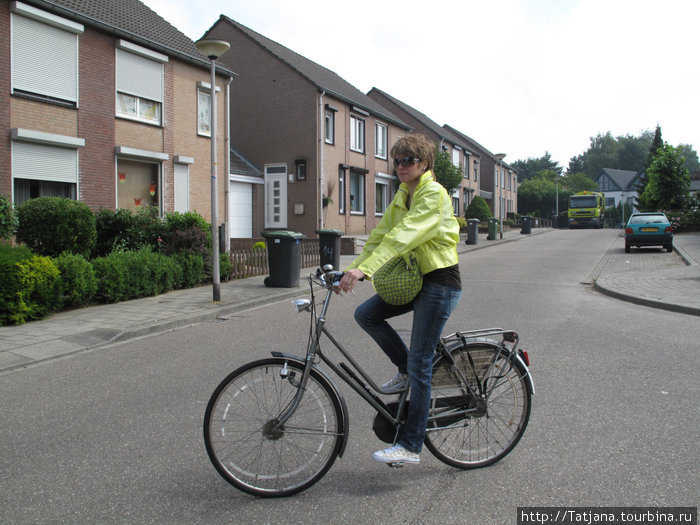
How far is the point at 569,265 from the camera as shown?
16375 millimetres

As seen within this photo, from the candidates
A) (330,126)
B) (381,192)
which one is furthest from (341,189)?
(381,192)

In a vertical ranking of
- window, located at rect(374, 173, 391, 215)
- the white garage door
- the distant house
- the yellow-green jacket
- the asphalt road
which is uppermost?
the distant house

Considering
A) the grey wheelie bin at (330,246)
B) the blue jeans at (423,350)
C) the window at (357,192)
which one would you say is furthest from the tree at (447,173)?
the blue jeans at (423,350)

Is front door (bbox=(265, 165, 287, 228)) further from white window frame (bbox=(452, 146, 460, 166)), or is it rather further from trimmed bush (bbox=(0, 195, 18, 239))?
white window frame (bbox=(452, 146, 460, 166))

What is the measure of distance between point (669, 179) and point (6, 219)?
1359 inches

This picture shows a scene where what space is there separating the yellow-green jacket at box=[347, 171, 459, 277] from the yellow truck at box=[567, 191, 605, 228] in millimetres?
45479

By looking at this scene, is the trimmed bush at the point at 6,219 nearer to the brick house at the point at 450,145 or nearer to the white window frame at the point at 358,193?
the white window frame at the point at 358,193

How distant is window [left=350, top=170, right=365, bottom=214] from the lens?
2742cm

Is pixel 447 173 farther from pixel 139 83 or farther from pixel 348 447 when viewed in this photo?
pixel 348 447

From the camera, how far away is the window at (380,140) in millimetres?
29659

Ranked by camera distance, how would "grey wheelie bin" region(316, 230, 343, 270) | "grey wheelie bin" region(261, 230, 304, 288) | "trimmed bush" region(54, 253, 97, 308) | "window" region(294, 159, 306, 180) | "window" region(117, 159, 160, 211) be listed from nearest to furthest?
"trimmed bush" region(54, 253, 97, 308)
"grey wheelie bin" region(261, 230, 304, 288)
"grey wheelie bin" region(316, 230, 343, 270)
"window" region(117, 159, 160, 211)
"window" region(294, 159, 306, 180)

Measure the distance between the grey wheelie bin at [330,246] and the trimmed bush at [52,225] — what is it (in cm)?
577

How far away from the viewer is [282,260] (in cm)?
1163

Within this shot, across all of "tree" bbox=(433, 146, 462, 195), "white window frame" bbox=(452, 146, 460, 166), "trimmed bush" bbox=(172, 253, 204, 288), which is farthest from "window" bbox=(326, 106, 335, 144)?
"white window frame" bbox=(452, 146, 460, 166)
